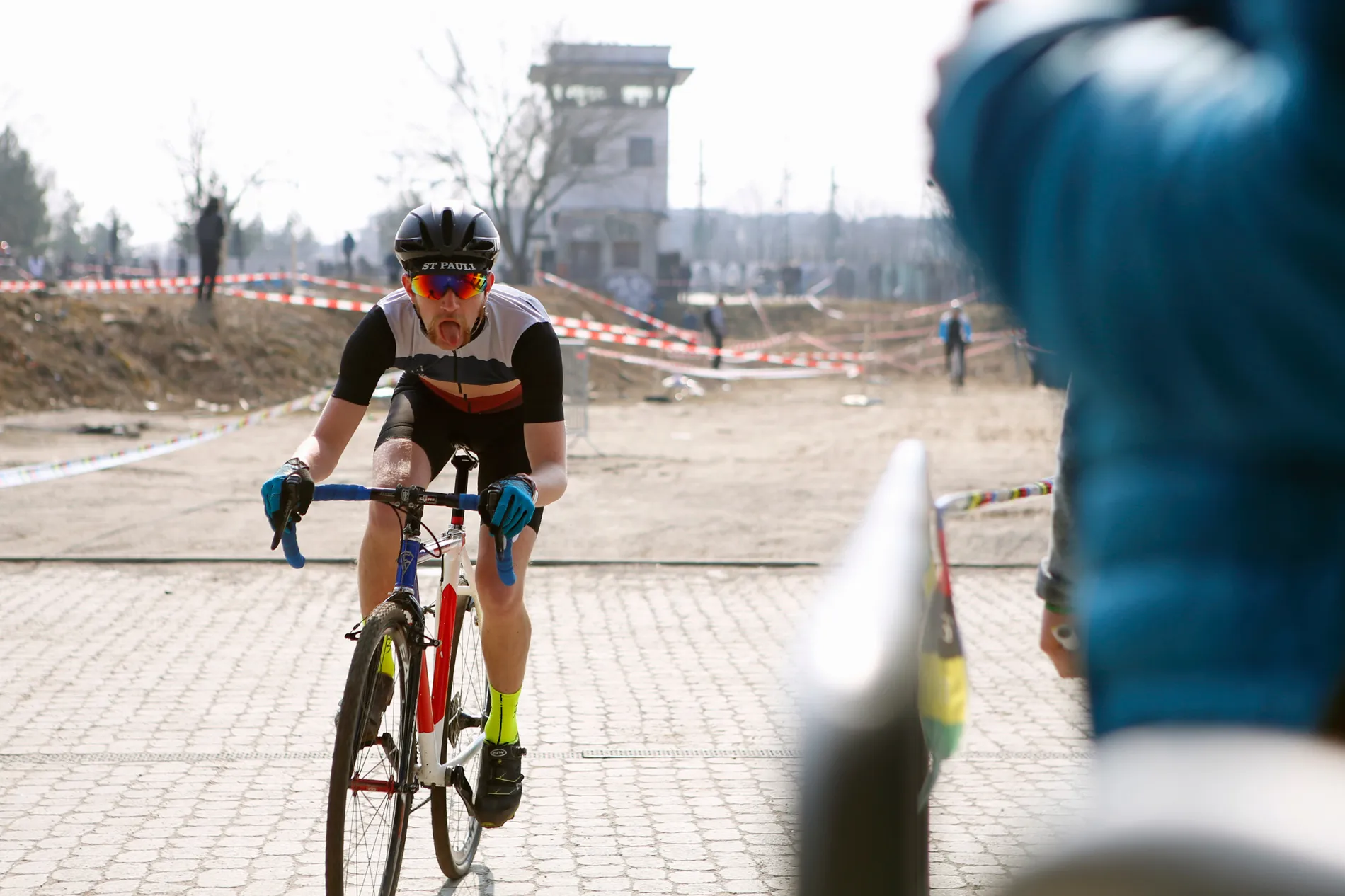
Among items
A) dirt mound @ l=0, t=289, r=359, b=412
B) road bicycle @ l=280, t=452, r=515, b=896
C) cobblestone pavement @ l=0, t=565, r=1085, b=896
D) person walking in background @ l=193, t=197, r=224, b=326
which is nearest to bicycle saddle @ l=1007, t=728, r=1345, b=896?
cobblestone pavement @ l=0, t=565, r=1085, b=896

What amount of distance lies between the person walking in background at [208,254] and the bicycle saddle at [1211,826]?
2945 centimetres

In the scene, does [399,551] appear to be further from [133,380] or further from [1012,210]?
[133,380]

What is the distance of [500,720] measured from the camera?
438cm

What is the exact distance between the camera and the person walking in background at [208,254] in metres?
28.4

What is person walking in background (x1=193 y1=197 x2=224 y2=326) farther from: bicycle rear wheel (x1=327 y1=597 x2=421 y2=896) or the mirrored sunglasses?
bicycle rear wheel (x1=327 y1=597 x2=421 y2=896)

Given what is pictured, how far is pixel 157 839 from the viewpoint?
15.9ft

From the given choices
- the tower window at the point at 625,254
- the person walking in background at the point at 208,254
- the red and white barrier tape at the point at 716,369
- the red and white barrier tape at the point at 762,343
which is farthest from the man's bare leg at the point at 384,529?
the tower window at the point at 625,254

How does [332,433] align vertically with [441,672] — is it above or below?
above

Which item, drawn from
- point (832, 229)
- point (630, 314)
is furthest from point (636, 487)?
point (832, 229)

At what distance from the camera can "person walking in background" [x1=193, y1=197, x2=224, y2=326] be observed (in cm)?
2842

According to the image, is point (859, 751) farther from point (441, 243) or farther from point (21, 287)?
point (21, 287)

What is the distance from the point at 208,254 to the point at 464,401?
26119 millimetres

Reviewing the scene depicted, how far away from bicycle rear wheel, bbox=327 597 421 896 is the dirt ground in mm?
2508

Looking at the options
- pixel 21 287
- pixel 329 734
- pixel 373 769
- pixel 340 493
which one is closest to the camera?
pixel 340 493
